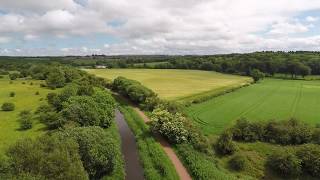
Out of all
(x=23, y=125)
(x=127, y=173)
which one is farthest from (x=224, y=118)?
(x=23, y=125)

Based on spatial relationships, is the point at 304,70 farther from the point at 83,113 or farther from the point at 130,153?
the point at 130,153

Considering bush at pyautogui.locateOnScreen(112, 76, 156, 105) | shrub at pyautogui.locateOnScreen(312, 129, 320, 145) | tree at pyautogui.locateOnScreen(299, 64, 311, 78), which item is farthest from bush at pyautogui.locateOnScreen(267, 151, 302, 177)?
tree at pyautogui.locateOnScreen(299, 64, 311, 78)

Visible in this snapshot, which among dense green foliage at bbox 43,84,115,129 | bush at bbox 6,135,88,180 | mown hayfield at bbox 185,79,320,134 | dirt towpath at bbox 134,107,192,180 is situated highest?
bush at bbox 6,135,88,180

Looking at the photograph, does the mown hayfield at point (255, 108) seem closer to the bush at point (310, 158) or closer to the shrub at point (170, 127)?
the shrub at point (170, 127)

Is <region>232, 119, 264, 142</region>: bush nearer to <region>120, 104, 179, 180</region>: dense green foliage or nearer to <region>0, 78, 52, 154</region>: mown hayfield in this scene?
<region>120, 104, 179, 180</region>: dense green foliage

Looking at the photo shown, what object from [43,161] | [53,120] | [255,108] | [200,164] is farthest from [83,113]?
[255,108]

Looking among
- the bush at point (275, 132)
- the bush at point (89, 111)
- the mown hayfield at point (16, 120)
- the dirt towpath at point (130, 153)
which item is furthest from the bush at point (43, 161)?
the bush at point (275, 132)

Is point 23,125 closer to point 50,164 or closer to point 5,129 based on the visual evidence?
point 5,129
